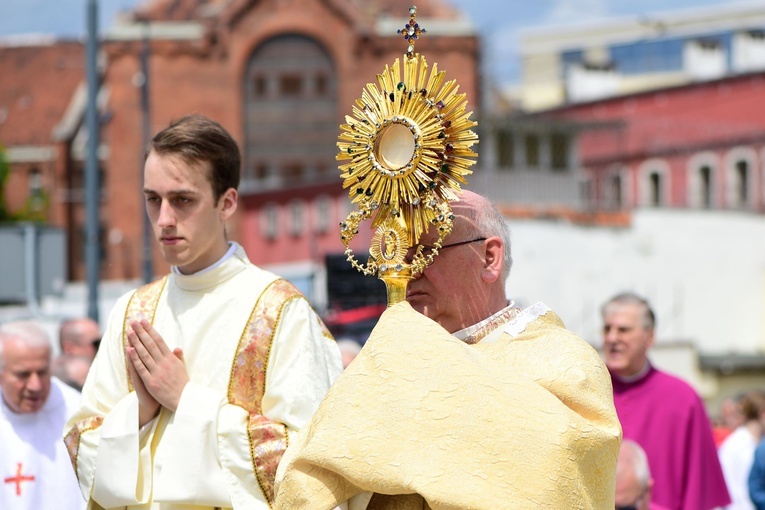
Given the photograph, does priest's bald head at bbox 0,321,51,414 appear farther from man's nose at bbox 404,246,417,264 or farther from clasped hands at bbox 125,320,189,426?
man's nose at bbox 404,246,417,264

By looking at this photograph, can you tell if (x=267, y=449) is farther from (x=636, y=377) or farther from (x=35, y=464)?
(x=636, y=377)

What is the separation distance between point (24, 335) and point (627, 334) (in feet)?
9.43

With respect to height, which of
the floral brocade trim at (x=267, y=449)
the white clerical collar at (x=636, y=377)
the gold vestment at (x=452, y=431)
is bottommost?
the white clerical collar at (x=636, y=377)

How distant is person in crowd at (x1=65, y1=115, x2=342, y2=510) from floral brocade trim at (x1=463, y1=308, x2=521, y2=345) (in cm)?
95

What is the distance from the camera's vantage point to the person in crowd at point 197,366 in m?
4.58

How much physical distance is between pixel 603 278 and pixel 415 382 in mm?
26609

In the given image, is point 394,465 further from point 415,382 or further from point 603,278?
point 603,278

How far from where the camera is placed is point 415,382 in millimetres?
3500

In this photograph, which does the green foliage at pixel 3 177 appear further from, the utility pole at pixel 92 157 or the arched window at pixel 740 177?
the utility pole at pixel 92 157

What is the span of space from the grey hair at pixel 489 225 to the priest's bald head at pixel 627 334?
3.58 m

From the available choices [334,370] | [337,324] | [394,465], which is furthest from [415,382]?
[337,324]

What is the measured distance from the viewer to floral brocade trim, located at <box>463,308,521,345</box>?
380 cm

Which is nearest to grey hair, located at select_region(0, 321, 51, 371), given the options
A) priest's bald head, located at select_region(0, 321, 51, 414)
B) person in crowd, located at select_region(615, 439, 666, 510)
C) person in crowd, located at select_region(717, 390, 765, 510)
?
priest's bald head, located at select_region(0, 321, 51, 414)

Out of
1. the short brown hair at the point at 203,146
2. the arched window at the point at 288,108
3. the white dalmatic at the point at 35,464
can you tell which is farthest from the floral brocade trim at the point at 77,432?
the arched window at the point at 288,108
